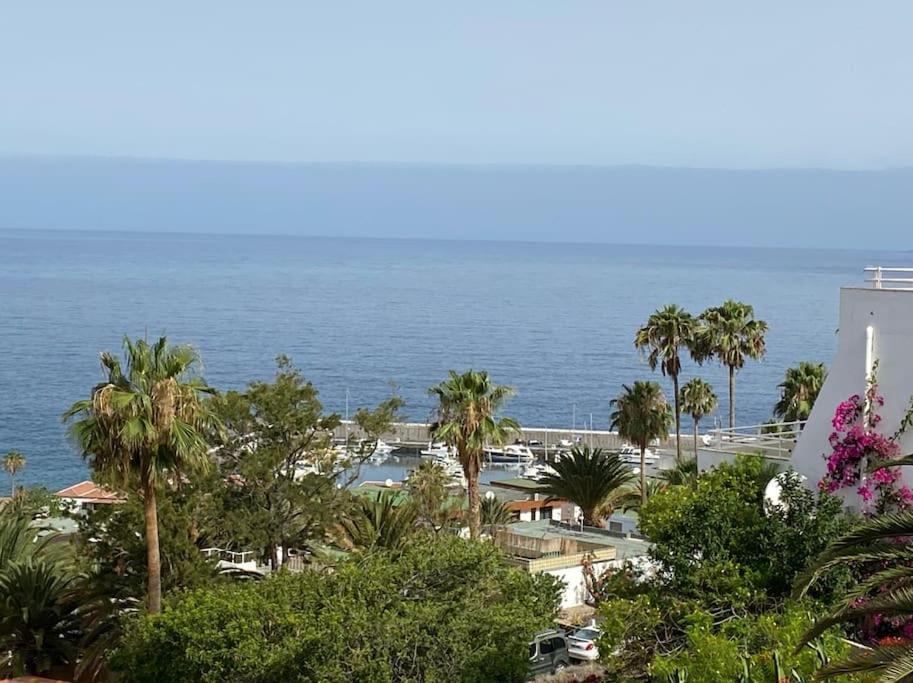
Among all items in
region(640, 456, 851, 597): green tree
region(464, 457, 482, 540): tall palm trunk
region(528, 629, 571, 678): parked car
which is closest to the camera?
region(640, 456, 851, 597): green tree

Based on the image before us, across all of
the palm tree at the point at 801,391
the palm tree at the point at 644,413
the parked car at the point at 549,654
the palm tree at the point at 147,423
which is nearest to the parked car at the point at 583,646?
the parked car at the point at 549,654

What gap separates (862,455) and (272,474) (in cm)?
1453

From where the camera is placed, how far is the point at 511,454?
96.6 meters

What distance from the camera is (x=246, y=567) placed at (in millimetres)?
33531

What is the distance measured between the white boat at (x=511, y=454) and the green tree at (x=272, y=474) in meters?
63.6

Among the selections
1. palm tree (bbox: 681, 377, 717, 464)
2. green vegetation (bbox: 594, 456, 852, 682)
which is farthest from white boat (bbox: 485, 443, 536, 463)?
green vegetation (bbox: 594, 456, 852, 682)

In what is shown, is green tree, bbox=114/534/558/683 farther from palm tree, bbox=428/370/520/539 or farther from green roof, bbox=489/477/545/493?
green roof, bbox=489/477/545/493

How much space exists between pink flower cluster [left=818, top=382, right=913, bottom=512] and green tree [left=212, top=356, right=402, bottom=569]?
13.2 metres

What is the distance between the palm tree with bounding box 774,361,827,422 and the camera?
48981mm

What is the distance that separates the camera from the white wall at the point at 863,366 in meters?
20.9

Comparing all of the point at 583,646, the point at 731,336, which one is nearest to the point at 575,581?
the point at 583,646

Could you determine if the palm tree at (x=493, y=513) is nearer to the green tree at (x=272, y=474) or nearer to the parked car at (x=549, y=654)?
the green tree at (x=272, y=474)

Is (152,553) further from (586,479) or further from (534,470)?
(534,470)

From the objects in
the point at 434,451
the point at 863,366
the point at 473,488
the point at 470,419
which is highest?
the point at 863,366
